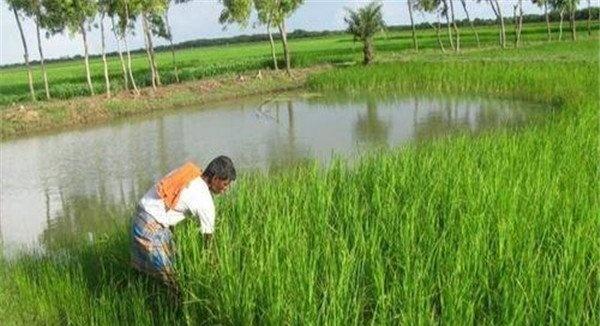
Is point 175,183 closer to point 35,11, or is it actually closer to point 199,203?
point 199,203

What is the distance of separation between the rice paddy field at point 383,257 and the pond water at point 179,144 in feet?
11.9

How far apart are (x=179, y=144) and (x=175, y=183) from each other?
12.3m

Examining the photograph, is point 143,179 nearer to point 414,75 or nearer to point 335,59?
point 414,75

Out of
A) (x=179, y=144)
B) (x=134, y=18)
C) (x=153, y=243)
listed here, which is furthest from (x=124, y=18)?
(x=153, y=243)

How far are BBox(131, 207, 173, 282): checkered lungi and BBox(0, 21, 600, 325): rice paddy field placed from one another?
124 mm

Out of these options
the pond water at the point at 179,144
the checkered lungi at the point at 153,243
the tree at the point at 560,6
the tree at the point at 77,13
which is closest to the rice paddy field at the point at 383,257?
the checkered lungi at the point at 153,243

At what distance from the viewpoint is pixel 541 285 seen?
3.78 meters

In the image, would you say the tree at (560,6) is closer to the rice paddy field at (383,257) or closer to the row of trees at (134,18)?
the row of trees at (134,18)

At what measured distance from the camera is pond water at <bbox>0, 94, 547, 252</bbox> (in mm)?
11172

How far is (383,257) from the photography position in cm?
470

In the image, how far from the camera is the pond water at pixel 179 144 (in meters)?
11.2

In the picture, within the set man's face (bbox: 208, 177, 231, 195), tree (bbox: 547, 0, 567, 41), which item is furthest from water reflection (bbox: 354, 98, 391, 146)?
tree (bbox: 547, 0, 567, 41)

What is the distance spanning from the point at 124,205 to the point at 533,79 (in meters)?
14.2

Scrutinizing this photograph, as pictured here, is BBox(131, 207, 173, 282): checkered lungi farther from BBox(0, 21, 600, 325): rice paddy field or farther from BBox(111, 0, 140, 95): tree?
BBox(111, 0, 140, 95): tree
